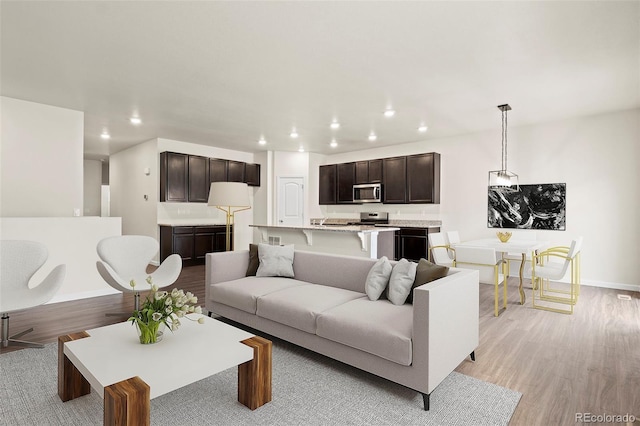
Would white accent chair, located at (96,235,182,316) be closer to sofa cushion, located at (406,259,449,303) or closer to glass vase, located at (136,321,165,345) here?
glass vase, located at (136,321,165,345)

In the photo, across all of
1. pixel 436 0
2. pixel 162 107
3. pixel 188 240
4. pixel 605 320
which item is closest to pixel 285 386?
pixel 436 0

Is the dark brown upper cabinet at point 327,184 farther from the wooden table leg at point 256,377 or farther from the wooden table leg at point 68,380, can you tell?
the wooden table leg at point 68,380

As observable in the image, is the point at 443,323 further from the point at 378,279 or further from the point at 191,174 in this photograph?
the point at 191,174

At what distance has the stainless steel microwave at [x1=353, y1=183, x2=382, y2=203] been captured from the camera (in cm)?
739

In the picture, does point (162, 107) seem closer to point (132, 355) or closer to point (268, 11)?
point (268, 11)

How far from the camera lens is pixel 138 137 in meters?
6.86

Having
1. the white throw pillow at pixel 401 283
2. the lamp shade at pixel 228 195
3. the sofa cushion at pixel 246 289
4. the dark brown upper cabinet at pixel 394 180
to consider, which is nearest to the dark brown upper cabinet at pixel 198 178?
the lamp shade at pixel 228 195

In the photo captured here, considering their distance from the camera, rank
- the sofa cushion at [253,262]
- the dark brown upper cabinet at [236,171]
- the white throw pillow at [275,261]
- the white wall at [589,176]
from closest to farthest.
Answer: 1. the white throw pillow at [275,261]
2. the sofa cushion at [253,262]
3. the white wall at [589,176]
4. the dark brown upper cabinet at [236,171]

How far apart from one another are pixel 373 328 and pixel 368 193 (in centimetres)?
549

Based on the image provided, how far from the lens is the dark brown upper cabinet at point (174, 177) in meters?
6.80

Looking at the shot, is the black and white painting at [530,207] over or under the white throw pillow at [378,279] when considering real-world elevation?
over

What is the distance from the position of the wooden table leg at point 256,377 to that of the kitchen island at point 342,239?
2.89 metres

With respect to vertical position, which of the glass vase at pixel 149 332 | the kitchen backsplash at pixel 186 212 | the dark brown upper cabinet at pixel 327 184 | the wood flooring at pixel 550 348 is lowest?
the wood flooring at pixel 550 348

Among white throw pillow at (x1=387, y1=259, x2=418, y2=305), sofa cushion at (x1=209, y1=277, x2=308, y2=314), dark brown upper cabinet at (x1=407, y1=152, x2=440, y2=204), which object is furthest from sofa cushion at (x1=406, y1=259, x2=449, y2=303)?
dark brown upper cabinet at (x1=407, y1=152, x2=440, y2=204)
